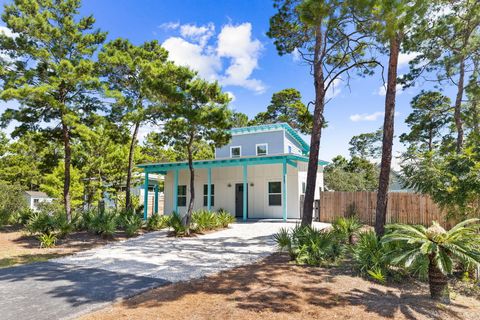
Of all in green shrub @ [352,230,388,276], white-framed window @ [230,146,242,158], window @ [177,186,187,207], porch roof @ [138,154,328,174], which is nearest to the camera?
green shrub @ [352,230,388,276]

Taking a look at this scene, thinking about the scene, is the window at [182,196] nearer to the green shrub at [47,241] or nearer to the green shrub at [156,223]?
the green shrub at [156,223]

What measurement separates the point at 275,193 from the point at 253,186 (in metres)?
1.44

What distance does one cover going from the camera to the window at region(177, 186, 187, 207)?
2041 cm

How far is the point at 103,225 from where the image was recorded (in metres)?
11.8

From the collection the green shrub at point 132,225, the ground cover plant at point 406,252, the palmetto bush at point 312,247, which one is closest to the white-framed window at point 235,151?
the green shrub at point 132,225

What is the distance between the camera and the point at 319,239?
297 inches

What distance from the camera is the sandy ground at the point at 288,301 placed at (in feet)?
14.4

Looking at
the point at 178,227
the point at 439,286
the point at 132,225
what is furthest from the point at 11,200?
the point at 439,286

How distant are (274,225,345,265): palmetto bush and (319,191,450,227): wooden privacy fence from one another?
707 centimetres

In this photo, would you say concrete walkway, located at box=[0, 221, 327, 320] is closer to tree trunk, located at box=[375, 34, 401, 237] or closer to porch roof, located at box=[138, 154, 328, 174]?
tree trunk, located at box=[375, 34, 401, 237]

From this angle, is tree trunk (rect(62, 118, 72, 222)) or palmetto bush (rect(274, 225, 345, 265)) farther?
tree trunk (rect(62, 118, 72, 222))

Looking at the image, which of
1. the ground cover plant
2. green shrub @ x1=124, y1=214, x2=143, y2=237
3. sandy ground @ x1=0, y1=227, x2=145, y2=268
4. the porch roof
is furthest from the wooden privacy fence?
sandy ground @ x1=0, y1=227, x2=145, y2=268

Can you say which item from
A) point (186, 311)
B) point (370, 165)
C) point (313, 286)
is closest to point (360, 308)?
point (313, 286)

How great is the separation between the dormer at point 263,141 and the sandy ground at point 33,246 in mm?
10062
